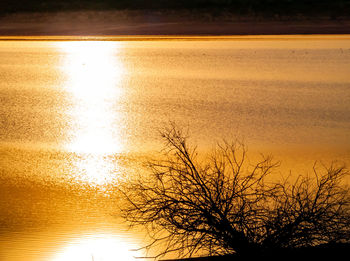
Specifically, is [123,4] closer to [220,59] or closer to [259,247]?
[220,59]

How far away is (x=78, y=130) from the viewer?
712 cm

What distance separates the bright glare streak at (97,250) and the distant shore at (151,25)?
41.3ft

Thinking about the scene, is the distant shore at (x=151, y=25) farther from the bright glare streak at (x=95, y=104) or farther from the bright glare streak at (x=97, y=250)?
the bright glare streak at (x=97, y=250)

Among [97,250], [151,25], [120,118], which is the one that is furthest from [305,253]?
[151,25]

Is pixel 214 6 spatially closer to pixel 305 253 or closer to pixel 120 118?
pixel 120 118

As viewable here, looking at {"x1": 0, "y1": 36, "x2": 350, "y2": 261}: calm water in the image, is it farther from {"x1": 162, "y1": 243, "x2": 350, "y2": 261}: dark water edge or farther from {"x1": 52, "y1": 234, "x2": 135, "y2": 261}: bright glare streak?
{"x1": 162, "y1": 243, "x2": 350, "y2": 261}: dark water edge

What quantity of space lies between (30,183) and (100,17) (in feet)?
53.5

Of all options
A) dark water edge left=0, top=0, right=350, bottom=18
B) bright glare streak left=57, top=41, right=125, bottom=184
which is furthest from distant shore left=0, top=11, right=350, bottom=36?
bright glare streak left=57, top=41, right=125, bottom=184

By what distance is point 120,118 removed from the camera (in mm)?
7613

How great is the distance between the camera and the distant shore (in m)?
16.8

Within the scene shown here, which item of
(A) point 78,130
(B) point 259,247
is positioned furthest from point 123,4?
(B) point 259,247

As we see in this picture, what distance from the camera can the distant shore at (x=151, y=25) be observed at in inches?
660

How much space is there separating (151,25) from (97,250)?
14953mm

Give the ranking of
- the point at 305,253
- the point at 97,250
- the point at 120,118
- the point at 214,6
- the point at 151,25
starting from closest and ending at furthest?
the point at 305,253
the point at 97,250
the point at 120,118
the point at 151,25
the point at 214,6
